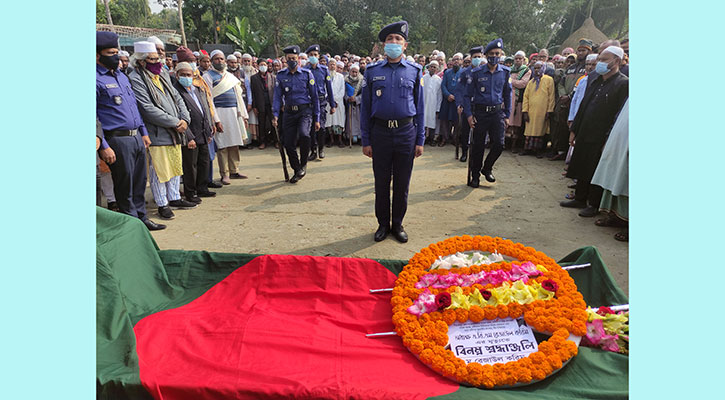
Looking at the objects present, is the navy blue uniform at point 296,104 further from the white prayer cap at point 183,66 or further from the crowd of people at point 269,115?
the white prayer cap at point 183,66

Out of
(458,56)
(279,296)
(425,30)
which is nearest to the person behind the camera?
(279,296)

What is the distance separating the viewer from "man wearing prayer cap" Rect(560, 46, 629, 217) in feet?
14.8

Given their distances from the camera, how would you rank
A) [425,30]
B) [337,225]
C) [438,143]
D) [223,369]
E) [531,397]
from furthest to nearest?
[425,30] < [438,143] < [337,225] < [223,369] < [531,397]

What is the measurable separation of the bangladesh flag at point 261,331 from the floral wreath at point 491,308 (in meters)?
0.08

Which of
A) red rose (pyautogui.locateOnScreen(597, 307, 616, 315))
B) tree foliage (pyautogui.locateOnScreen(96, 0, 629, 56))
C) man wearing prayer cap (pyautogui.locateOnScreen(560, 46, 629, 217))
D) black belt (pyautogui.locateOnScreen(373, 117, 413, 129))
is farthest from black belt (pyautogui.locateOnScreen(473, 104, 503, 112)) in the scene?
tree foliage (pyautogui.locateOnScreen(96, 0, 629, 56))

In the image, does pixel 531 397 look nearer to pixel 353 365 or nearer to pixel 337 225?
pixel 353 365

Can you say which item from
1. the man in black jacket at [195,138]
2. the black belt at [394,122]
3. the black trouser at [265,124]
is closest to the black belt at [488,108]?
the black belt at [394,122]

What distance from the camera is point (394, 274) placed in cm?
298

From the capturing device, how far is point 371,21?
2200cm

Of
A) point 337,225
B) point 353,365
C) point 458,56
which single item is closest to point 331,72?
point 458,56

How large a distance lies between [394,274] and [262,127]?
6949 millimetres

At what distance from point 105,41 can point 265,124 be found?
531cm

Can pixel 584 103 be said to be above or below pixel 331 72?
below

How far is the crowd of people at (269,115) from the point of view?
419 cm
